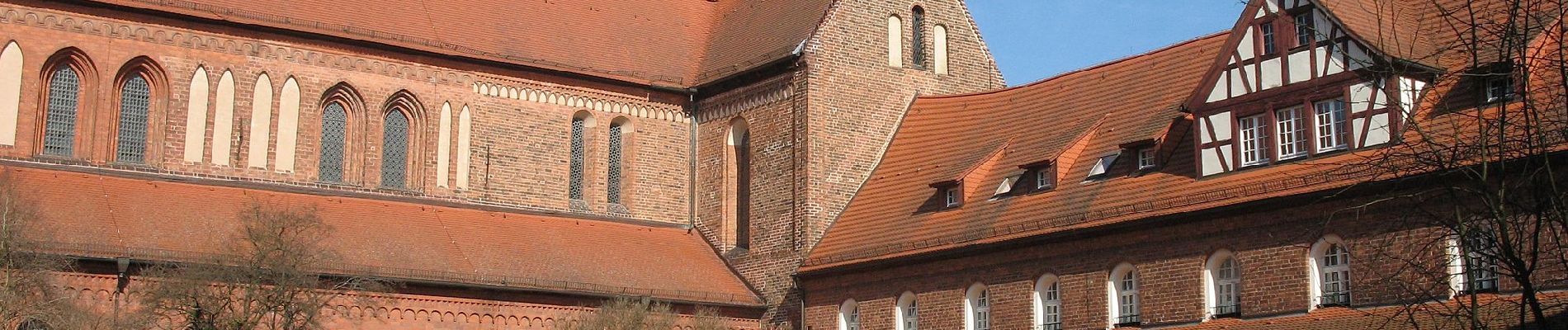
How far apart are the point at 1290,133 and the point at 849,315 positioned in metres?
10.8

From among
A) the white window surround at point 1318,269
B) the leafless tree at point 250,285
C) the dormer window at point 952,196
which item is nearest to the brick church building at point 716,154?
the white window surround at point 1318,269

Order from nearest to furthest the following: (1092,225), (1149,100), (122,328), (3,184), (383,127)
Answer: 1. (122,328)
2. (3,184)
3. (1092,225)
4. (1149,100)
5. (383,127)

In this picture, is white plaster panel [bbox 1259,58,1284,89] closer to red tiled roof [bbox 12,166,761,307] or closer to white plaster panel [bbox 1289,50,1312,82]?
white plaster panel [bbox 1289,50,1312,82]

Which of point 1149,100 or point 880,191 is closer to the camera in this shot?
point 1149,100

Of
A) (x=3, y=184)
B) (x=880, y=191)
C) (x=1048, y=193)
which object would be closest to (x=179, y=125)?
(x=3, y=184)

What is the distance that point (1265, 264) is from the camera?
2848 cm

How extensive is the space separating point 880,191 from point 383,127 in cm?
999

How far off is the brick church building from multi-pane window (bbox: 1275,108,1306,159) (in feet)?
0.11

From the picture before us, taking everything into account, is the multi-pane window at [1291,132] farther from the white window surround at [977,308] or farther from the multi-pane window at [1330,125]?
the white window surround at [977,308]

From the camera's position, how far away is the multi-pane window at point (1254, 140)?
2900 cm

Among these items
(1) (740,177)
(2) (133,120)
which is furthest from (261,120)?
(1) (740,177)

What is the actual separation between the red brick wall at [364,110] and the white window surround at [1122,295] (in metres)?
12.3

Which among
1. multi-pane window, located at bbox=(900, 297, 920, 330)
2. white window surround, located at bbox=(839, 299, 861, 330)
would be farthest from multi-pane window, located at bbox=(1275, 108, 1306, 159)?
white window surround, located at bbox=(839, 299, 861, 330)

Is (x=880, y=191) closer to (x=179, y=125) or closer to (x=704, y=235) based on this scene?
(x=704, y=235)
